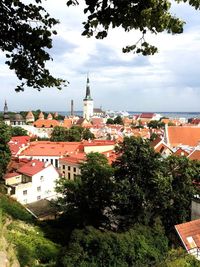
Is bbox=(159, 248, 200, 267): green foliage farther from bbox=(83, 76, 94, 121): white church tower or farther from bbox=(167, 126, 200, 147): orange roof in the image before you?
bbox=(83, 76, 94, 121): white church tower

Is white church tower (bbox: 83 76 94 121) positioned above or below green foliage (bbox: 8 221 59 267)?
above

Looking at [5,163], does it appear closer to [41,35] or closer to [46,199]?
[46,199]

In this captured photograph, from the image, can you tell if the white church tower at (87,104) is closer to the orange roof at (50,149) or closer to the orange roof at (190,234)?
the orange roof at (50,149)

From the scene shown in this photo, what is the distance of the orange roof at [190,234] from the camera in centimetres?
1578

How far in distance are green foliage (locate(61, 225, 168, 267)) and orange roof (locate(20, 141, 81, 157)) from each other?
Result: 1376 inches

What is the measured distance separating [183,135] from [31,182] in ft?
67.3

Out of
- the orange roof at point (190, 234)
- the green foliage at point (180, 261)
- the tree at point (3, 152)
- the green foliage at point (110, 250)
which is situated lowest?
the green foliage at point (110, 250)

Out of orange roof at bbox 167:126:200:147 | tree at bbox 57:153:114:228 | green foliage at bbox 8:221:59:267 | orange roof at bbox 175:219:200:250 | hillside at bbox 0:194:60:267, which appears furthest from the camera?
orange roof at bbox 167:126:200:147

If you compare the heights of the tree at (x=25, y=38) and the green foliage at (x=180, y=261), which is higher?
the tree at (x=25, y=38)

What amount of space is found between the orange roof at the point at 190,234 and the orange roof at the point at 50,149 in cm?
3514

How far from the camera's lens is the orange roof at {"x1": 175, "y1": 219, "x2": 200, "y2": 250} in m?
15.8

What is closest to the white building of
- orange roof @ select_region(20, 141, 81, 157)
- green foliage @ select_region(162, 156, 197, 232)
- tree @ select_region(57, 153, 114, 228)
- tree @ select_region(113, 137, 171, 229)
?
tree @ select_region(57, 153, 114, 228)

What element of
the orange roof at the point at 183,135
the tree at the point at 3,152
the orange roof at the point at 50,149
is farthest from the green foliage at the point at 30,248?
the orange roof at the point at 50,149

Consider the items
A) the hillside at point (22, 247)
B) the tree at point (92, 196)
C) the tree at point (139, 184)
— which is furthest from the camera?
the tree at point (92, 196)
